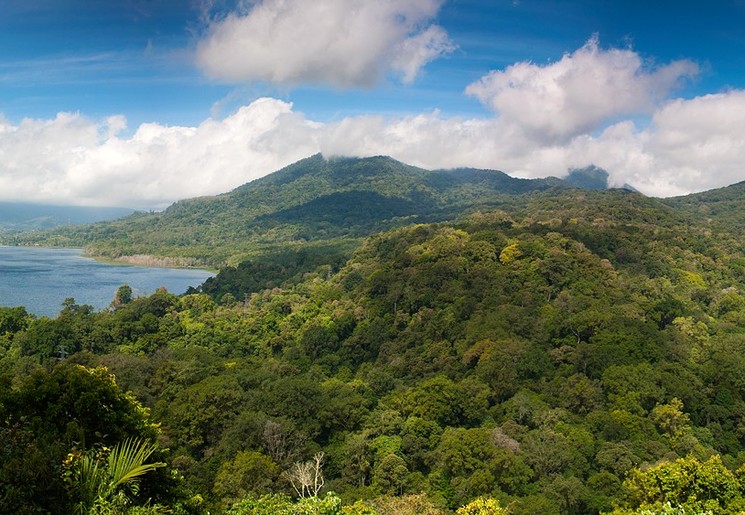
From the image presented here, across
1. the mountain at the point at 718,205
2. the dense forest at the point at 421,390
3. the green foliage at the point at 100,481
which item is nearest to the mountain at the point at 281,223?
the mountain at the point at 718,205

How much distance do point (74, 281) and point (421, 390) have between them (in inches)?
3375

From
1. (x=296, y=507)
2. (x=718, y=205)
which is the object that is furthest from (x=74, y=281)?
(x=718, y=205)

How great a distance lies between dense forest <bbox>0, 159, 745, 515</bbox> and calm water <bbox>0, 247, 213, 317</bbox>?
66.3 feet

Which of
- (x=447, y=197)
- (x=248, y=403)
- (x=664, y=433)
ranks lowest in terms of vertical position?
(x=664, y=433)

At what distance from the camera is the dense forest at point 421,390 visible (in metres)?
10.9

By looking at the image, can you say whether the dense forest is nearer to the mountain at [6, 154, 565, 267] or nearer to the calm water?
the calm water

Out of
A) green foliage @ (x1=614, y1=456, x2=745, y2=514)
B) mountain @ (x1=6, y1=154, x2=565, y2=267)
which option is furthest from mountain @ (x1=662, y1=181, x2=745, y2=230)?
green foliage @ (x1=614, y1=456, x2=745, y2=514)

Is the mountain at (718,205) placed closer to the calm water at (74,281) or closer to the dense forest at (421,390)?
the dense forest at (421,390)

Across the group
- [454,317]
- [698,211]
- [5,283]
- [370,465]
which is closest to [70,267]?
[5,283]

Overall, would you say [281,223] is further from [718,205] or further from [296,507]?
[296,507]

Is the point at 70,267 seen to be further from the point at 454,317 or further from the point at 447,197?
the point at 447,197

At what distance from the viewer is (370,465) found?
24875 millimetres

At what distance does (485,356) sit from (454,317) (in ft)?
28.2

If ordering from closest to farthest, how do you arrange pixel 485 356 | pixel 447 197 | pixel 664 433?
1. pixel 664 433
2. pixel 485 356
3. pixel 447 197
